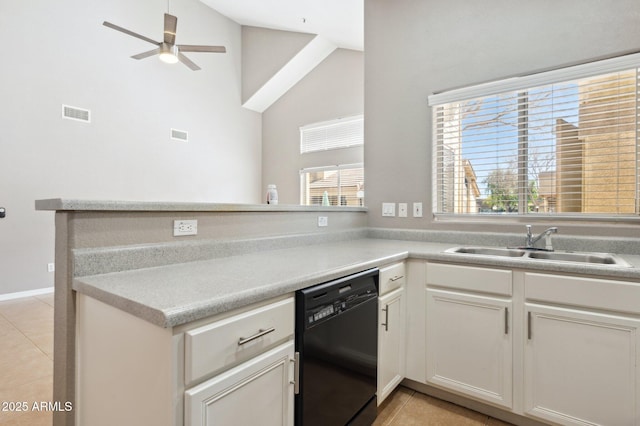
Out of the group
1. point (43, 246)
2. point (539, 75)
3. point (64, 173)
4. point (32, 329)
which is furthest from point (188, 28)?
point (539, 75)

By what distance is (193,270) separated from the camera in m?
1.33

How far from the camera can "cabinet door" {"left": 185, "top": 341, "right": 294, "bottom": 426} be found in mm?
864

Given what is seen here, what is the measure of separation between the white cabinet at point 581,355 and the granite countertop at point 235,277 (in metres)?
0.09

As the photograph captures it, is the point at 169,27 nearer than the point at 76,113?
Yes

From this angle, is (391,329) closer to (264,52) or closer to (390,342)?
(390,342)

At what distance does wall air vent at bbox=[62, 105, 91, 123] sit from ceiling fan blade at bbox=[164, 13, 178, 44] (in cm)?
187

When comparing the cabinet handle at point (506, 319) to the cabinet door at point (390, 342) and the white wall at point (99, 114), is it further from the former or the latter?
the white wall at point (99, 114)

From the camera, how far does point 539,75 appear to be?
214cm

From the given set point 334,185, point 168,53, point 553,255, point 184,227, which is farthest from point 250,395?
point 334,185

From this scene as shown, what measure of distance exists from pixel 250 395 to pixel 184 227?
81 cm

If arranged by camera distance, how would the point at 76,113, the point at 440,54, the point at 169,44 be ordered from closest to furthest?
1. the point at 440,54
2. the point at 169,44
3. the point at 76,113

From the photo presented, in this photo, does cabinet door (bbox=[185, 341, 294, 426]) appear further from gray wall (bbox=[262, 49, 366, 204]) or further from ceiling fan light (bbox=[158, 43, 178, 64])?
gray wall (bbox=[262, 49, 366, 204])

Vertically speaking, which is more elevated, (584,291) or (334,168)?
(334,168)

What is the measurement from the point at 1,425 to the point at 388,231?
2.60 meters
